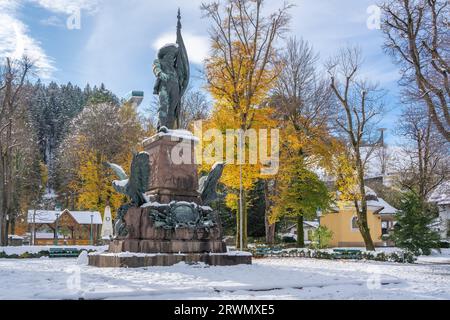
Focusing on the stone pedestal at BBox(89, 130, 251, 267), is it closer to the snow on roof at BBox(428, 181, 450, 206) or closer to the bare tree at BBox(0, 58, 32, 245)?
the bare tree at BBox(0, 58, 32, 245)

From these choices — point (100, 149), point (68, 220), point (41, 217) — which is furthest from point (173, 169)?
point (41, 217)

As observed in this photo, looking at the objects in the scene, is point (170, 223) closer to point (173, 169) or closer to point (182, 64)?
point (173, 169)

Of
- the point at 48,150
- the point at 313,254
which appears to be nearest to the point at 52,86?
the point at 48,150

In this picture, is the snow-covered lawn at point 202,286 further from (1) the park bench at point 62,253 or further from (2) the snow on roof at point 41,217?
(2) the snow on roof at point 41,217

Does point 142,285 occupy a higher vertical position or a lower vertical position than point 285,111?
lower

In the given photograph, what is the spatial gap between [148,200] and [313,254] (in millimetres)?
12619

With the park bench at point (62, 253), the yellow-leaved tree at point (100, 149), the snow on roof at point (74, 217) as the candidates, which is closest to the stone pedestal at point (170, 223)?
the park bench at point (62, 253)

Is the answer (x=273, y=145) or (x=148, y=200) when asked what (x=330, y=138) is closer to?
(x=273, y=145)

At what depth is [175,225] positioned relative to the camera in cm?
1298

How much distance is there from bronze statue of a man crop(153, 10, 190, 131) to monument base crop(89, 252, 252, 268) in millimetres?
4267

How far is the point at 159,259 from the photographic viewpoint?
12172 mm

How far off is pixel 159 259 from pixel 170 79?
585cm

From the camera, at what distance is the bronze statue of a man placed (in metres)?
15.0

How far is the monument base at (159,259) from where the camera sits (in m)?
11.9
